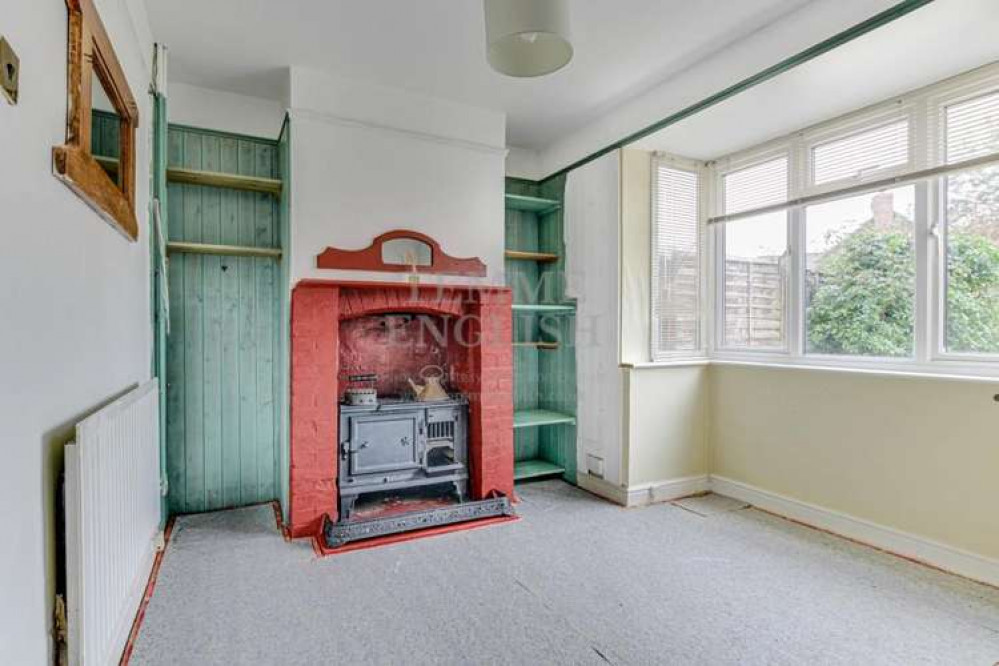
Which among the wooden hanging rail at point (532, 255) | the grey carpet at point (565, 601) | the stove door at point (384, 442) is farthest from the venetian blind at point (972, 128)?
the stove door at point (384, 442)

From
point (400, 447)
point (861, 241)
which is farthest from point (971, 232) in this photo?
point (400, 447)

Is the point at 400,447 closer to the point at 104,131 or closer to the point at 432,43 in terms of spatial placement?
the point at 104,131

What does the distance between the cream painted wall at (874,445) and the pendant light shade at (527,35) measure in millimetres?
2343

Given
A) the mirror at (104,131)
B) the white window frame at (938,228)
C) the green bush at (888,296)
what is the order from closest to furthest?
the mirror at (104,131) → the green bush at (888,296) → the white window frame at (938,228)

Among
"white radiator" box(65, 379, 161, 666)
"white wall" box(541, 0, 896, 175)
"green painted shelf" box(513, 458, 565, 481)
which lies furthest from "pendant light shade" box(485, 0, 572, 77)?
"green painted shelf" box(513, 458, 565, 481)

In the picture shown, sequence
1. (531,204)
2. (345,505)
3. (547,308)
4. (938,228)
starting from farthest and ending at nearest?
(531,204) → (547,308) → (345,505) → (938,228)

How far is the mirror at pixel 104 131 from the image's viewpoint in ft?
5.74

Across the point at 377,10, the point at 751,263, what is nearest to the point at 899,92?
the point at 751,263

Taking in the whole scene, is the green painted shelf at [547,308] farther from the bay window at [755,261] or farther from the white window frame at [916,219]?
the white window frame at [916,219]

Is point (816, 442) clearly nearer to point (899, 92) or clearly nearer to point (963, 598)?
point (963, 598)

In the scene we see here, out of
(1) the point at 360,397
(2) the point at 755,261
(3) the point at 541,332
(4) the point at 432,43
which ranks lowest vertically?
(1) the point at 360,397

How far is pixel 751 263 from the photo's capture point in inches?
142

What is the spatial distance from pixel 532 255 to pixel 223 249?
2.11m

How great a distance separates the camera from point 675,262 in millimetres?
3699
